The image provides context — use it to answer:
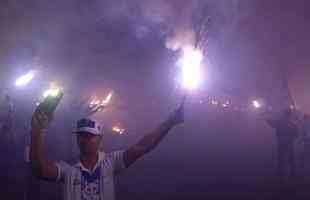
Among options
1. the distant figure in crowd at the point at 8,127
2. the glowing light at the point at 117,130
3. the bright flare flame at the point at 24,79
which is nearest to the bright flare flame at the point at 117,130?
the glowing light at the point at 117,130

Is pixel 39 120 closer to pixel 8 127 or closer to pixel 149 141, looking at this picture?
pixel 149 141

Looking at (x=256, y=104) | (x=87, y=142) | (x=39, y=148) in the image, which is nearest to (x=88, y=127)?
(x=87, y=142)

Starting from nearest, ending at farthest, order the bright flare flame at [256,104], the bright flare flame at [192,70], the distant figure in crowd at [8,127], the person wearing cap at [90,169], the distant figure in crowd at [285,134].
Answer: the person wearing cap at [90,169] → the bright flare flame at [192,70] → the distant figure in crowd at [8,127] → the distant figure in crowd at [285,134] → the bright flare flame at [256,104]

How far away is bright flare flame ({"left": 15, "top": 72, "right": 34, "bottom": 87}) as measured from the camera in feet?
61.2

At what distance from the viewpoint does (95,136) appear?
12.7 feet

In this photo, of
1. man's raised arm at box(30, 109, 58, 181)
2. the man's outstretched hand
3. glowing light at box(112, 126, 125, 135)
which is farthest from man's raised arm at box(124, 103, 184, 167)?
glowing light at box(112, 126, 125, 135)

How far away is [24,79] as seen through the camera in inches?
777

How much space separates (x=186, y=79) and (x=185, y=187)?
7.72 m

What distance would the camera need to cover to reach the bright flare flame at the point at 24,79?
1864cm

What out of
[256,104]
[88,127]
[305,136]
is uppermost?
[256,104]

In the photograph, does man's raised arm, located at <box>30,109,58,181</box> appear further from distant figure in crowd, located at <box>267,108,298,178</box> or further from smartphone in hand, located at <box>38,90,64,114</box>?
distant figure in crowd, located at <box>267,108,298,178</box>

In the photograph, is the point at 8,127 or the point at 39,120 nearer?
the point at 39,120

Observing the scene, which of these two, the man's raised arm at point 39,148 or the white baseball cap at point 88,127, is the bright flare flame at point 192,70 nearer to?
the white baseball cap at point 88,127

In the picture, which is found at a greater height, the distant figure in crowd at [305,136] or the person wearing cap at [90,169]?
the distant figure in crowd at [305,136]
